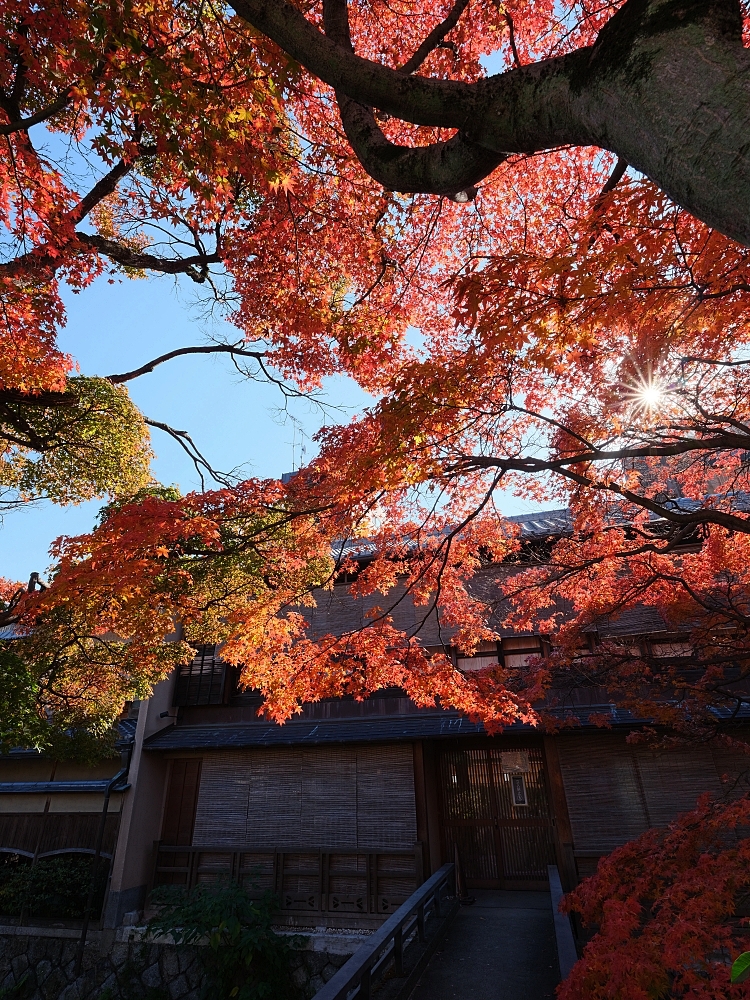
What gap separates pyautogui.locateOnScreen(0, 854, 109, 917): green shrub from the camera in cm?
1214

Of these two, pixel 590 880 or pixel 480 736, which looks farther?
pixel 480 736

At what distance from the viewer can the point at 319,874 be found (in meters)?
11.2

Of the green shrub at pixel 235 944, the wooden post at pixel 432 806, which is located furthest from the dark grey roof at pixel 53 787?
the wooden post at pixel 432 806

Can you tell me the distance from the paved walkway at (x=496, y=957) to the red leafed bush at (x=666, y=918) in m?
1.63

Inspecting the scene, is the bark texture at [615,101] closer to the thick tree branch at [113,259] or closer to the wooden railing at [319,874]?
the thick tree branch at [113,259]

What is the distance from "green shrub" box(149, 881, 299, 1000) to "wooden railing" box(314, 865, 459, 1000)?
2511 mm

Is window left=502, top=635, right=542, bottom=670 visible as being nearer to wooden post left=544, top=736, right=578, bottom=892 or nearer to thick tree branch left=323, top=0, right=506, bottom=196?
wooden post left=544, top=736, right=578, bottom=892

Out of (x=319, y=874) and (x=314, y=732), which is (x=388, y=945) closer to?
(x=319, y=874)

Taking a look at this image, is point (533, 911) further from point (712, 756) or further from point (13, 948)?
point (13, 948)

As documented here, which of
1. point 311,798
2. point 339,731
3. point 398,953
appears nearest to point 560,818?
point 398,953

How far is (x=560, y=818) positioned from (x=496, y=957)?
11.7ft

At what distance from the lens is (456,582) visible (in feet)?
32.1

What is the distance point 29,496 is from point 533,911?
10858 millimetres

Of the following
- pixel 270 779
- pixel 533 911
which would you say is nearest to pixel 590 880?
pixel 533 911
